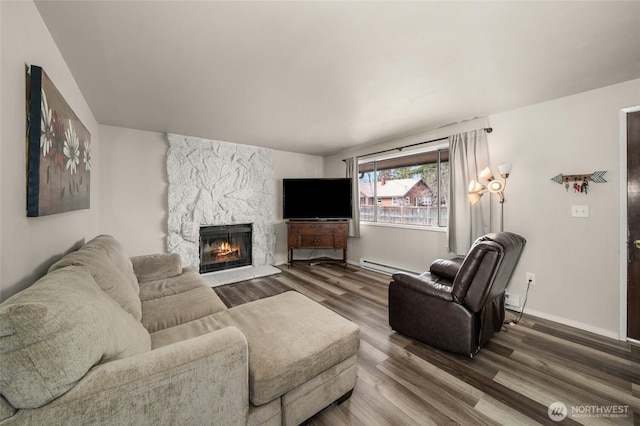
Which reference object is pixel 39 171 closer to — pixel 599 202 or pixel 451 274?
pixel 451 274

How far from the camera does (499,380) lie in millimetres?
1663

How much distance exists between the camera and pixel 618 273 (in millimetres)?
2182

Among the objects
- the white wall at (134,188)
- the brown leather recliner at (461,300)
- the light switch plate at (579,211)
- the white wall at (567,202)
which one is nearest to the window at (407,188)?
the white wall at (567,202)

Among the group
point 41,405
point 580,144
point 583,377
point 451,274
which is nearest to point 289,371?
point 41,405

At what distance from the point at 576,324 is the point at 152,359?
356 cm

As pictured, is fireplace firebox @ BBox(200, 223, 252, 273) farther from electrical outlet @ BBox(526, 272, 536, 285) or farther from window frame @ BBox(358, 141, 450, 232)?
electrical outlet @ BBox(526, 272, 536, 285)

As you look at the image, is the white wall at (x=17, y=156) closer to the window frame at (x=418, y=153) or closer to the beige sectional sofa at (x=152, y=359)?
the beige sectional sofa at (x=152, y=359)

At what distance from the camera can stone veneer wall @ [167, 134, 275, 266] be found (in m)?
3.68

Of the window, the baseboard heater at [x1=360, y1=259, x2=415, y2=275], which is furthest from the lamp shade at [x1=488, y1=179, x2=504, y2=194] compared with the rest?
the baseboard heater at [x1=360, y1=259, x2=415, y2=275]

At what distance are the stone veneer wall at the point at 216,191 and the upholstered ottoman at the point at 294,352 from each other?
2.56 m

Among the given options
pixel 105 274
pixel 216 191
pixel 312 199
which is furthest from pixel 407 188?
pixel 105 274

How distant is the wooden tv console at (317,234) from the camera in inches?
179

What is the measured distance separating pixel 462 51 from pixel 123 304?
8.90ft

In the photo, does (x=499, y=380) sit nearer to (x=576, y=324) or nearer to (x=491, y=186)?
(x=576, y=324)
